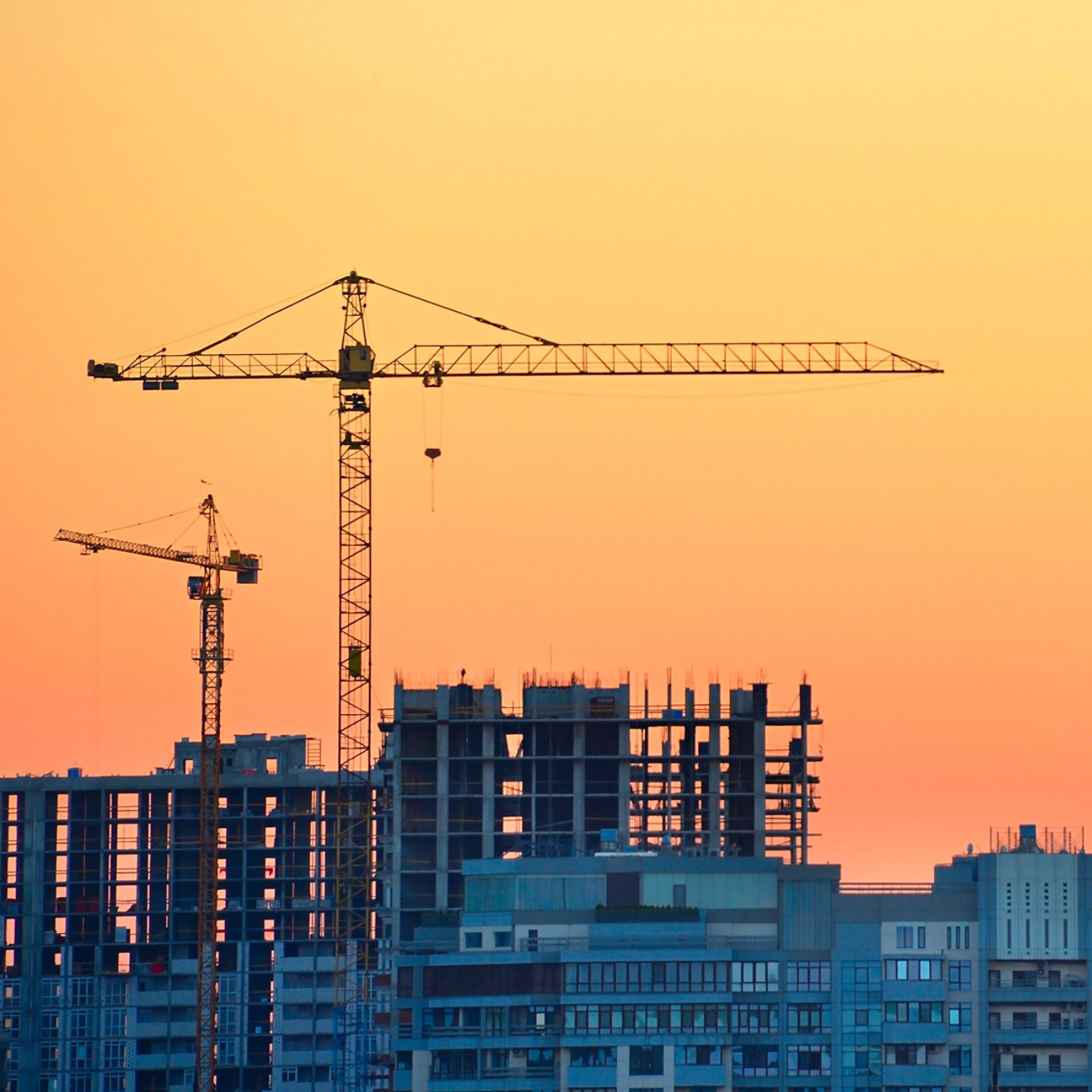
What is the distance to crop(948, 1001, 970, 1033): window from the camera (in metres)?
188

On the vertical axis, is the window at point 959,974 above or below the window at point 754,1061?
above

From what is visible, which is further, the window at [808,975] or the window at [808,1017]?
the window at [808,975]

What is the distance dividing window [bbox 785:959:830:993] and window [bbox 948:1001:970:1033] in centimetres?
789

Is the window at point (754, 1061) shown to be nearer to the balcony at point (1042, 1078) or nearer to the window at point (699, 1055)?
the window at point (699, 1055)

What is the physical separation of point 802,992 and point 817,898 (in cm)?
637

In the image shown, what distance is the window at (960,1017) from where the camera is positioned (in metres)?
188

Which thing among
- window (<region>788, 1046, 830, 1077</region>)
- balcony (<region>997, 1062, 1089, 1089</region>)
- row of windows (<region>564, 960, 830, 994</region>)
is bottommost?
balcony (<region>997, 1062, 1089, 1089</region>)

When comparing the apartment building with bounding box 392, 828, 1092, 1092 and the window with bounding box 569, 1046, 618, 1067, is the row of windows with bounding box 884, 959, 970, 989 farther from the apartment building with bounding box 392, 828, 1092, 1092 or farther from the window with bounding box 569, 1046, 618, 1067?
the window with bounding box 569, 1046, 618, 1067

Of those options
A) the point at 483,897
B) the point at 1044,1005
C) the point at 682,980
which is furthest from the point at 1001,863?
the point at 483,897

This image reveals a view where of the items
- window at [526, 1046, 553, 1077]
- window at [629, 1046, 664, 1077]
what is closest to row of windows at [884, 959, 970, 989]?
window at [629, 1046, 664, 1077]

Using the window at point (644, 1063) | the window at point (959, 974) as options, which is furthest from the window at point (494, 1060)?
the window at point (959, 974)

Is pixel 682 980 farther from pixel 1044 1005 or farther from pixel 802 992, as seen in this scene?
pixel 1044 1005

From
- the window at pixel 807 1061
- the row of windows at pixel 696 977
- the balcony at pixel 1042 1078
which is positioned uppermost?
the row of windows at pixel 696 977

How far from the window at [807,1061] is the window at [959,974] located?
9027 mm
